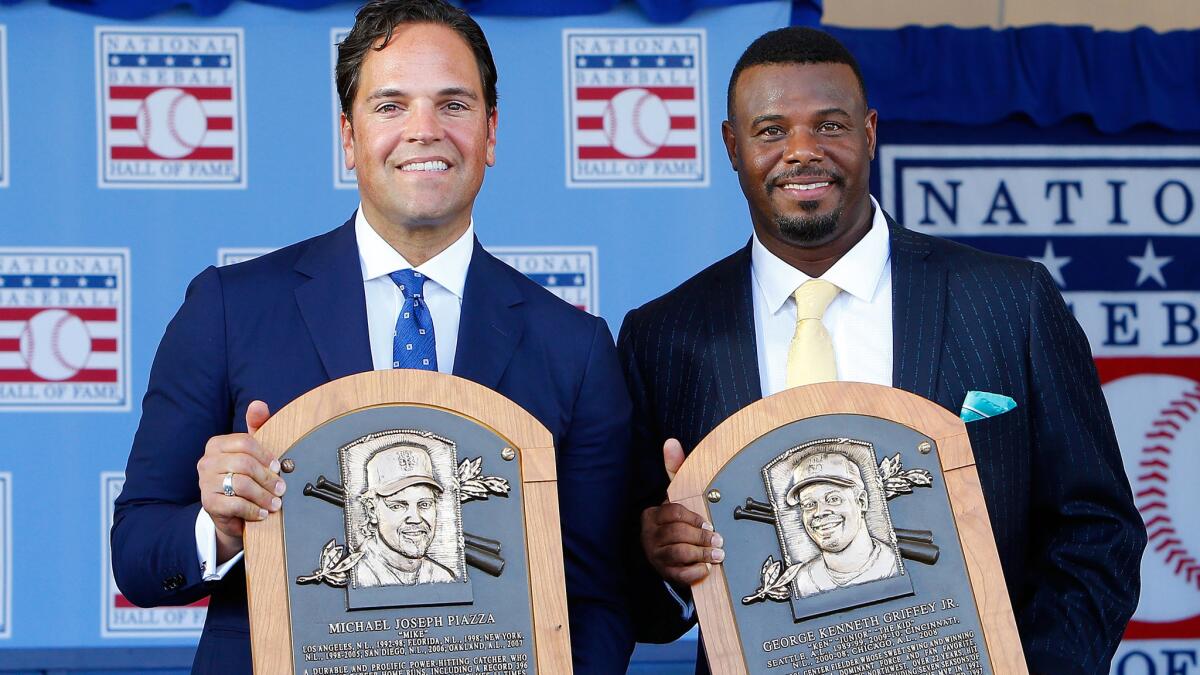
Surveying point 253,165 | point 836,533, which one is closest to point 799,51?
point 836,533

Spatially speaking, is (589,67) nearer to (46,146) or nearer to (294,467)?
(46,146)

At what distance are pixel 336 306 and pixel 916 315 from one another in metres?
1.09

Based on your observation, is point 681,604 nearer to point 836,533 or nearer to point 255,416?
point 836,533

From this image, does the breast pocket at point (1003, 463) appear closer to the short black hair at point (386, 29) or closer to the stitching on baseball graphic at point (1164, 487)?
the short black hair at point (386, 29)

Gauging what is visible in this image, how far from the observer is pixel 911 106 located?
4582 mm

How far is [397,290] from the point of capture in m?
2.38

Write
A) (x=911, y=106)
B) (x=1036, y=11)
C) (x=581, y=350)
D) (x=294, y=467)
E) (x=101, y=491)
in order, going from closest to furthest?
1. (x=294, y=467)
2. (x=581, y=350)
3. (x=101, y=491)
4. (x=911, y=106)
5. (x=1036, y=11)

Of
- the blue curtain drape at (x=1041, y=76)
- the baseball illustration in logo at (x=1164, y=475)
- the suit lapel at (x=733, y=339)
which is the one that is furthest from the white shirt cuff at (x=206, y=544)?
the baseball illustration in logo at (x=1164, y=475)

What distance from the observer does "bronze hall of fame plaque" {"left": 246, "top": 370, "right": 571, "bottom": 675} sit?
2.01 meters

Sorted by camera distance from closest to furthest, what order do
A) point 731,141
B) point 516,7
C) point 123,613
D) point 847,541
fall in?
point 847,541, point 731,141, point 123,613, point 516,7

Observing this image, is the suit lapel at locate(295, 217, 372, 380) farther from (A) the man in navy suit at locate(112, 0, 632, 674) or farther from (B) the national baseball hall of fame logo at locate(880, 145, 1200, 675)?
(B) the national baseball hall of fame logo at locate(880, 145, 1200, 675)

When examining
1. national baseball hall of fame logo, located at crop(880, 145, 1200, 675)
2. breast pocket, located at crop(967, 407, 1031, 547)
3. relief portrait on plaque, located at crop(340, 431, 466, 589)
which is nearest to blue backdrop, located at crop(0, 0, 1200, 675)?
national baseball hall of fame logo, located at crop(880, 145, 1200, 675)

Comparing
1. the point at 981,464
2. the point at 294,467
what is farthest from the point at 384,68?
the point at 981,464

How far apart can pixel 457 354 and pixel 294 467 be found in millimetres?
381
